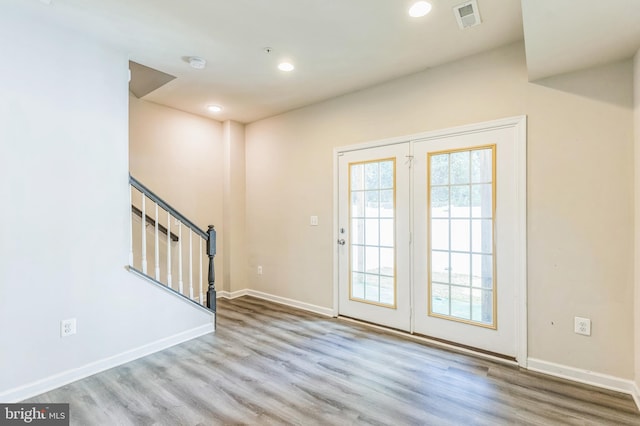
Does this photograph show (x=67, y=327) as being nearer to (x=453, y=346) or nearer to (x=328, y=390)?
(x=328, y=390)

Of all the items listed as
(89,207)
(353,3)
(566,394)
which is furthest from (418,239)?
(89,207)

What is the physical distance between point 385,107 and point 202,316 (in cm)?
290

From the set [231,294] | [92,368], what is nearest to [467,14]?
[92,368]

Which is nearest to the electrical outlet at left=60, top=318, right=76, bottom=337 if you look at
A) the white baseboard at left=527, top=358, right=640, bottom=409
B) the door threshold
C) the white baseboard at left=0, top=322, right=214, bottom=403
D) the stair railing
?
the white baseboard at left=0, top=322, right=214, bottom=403

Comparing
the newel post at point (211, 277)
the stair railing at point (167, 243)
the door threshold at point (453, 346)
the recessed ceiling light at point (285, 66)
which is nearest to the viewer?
the door threshold at point (453, 346)

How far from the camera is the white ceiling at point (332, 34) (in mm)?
1887

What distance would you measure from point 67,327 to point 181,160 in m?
2.43

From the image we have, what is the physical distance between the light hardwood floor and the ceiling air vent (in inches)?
103

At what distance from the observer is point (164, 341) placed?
2.92m

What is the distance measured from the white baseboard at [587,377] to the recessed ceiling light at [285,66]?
128 inches

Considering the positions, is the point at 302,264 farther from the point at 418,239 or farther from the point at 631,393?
the point at 631,393

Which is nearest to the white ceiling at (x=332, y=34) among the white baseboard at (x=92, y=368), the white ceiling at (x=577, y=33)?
the white ceiling at (x=577, y=33)

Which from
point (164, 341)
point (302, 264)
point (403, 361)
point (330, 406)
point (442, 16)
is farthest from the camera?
point (302, 264)

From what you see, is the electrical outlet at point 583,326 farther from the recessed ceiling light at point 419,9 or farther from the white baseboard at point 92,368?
the white baseboard at point 92,368
